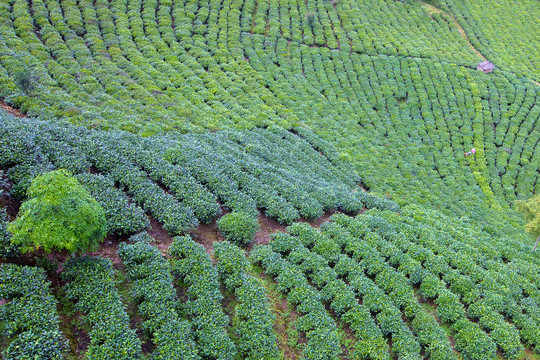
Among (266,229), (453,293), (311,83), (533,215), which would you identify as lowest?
(266,229)

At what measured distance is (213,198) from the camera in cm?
1702

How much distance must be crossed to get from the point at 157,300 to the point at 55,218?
4.08 metres

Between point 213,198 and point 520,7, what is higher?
point 520,7

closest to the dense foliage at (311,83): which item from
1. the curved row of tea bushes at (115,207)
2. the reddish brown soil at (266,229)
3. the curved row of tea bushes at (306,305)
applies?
the reddish brown soil at (266,229)

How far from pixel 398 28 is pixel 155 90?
113 feet

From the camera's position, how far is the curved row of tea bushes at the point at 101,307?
10.4 metres

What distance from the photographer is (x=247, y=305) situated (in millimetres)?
13078

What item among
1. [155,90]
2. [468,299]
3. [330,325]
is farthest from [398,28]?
[330,325]

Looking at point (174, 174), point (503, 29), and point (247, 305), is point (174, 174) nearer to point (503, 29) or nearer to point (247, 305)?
point (247, 305)

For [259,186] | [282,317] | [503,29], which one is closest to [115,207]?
[259,186]

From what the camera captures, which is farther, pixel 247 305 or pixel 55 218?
pixel 247 305

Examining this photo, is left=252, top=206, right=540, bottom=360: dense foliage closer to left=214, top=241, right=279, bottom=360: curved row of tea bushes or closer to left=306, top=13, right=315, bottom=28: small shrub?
left=214, top=241, right=279, bottom=360: curved row of tea bushes

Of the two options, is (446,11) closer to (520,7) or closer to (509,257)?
(520,7)

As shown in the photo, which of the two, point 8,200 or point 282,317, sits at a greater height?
point 8,200
